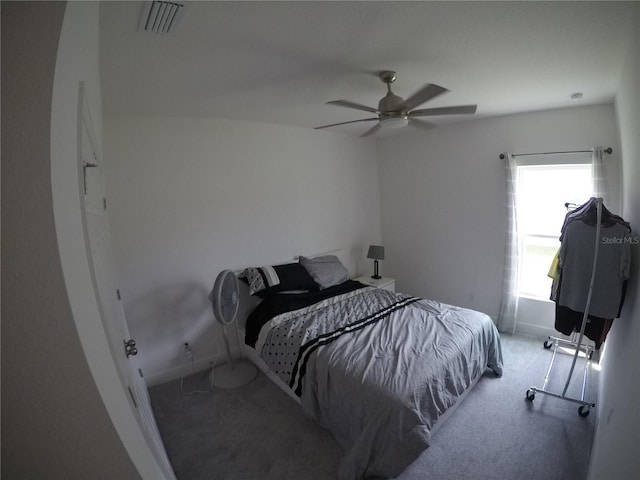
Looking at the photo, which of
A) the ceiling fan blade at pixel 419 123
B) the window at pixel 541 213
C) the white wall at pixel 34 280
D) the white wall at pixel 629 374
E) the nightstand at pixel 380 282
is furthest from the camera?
the nightstand at pixel 380 282

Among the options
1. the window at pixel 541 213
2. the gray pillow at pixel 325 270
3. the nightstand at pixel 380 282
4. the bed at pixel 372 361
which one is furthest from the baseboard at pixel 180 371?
the window at pixel 541 213

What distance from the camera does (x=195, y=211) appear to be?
290cm

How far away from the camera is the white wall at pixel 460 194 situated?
297cm

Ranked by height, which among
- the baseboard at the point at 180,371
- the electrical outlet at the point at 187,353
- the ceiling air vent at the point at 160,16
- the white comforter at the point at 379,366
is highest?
the ceiling air vent at the point at 160,16

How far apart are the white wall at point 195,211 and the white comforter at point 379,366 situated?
94 cm

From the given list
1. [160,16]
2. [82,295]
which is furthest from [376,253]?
[82,295]

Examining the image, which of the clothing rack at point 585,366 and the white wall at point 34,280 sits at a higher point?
the white wall at point 34,280

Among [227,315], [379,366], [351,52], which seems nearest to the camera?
[351,52]

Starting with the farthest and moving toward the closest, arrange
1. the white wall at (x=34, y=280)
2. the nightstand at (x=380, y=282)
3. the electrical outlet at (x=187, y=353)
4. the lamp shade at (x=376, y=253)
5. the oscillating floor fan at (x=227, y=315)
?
the lamp shade at (x=376, y=253)
the nightstand at (x=380, y=282)
the electrical outlet at (x=187, y=353)
the oscillating floor fan at (x=227, y=315)
the white wall at (x=34, y=280)

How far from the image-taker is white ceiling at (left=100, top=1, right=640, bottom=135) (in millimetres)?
1274

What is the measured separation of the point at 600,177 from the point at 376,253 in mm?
2448

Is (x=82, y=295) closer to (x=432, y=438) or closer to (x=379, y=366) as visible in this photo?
(x=379, y=366)

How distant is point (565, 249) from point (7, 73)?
2989 millimetres

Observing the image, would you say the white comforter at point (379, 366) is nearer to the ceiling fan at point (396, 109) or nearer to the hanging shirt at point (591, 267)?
the hanging shirt at point (591, 267)
